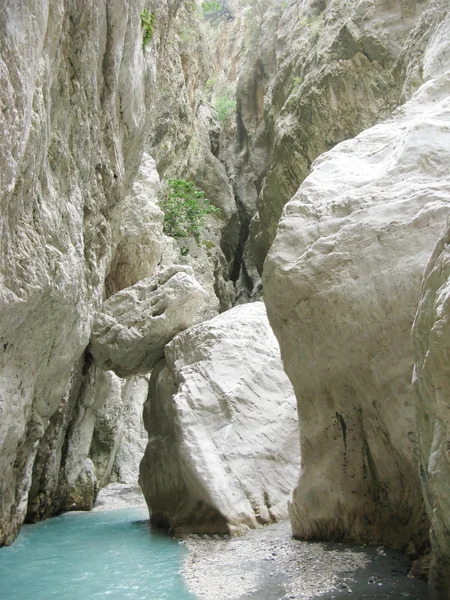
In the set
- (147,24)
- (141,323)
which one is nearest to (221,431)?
(141,323)

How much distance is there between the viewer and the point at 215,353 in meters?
11.8

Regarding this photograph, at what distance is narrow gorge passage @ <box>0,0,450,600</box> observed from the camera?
6.12m

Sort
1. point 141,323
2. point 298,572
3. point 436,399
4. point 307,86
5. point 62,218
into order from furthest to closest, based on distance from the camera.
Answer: point 307,86, point 141,323, point 62,218, point 298,572, point 436,399

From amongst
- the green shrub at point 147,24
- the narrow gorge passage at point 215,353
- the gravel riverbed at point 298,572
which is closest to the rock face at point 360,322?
the narrow gorge passage at point 215,353

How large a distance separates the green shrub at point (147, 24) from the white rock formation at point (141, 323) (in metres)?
5.18

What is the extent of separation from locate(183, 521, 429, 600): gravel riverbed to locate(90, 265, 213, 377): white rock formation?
5.91 meters

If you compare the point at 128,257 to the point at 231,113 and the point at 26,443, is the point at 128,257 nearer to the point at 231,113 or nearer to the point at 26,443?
the point at 26,443

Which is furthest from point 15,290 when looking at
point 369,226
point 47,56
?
point 369,226

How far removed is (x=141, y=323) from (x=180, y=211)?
31.7 feet

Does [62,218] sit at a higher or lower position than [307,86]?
lower

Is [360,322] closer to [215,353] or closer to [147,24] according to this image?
[215,353]

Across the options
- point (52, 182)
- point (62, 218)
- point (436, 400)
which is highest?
point (52, 182)

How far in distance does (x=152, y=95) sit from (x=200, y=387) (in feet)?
22.2

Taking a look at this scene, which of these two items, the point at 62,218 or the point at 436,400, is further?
the point at 62,218
